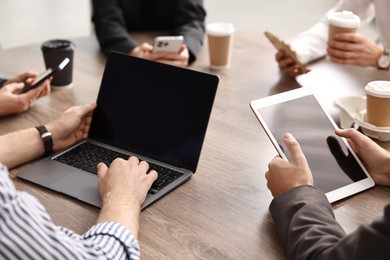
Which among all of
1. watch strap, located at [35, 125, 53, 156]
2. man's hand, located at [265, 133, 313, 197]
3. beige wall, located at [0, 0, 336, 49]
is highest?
man's hand, located at [265, 133, 313, 197]

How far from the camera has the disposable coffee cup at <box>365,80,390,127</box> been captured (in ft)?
4.41

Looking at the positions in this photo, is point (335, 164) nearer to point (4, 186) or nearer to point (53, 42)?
point (4, 186)

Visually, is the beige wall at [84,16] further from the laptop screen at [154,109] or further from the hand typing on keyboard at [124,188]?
the hand typing on keyboard at [124,188]

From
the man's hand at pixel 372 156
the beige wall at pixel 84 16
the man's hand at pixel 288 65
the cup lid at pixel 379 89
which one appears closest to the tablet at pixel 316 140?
the man's hand at pixel 372 156

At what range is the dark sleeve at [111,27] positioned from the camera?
6.57 feet

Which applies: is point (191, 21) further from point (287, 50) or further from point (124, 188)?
point (124, 188)

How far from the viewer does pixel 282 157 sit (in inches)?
46.8

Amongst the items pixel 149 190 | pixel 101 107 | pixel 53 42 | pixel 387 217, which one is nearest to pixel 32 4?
pixel 53 42

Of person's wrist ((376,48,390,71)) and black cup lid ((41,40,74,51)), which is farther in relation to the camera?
person's wrist ((376,48,390,71))

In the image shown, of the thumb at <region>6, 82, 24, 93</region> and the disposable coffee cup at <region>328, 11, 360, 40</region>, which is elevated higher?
the disposable coffee cup at <region>328, 11, 360, 40</region>

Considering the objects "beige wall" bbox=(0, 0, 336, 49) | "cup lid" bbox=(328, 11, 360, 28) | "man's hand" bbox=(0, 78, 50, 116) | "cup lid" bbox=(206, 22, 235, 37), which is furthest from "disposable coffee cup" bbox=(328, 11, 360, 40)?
"beige wall" bbox=(0, 0, 336, 49)

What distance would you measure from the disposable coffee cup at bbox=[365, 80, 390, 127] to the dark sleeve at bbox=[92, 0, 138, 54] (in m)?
0.97

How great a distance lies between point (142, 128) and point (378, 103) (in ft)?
2.06

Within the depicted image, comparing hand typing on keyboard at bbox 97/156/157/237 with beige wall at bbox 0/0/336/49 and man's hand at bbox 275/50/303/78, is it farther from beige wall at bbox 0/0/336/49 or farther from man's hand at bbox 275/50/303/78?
beige wall at bbox 0/0/336/49
